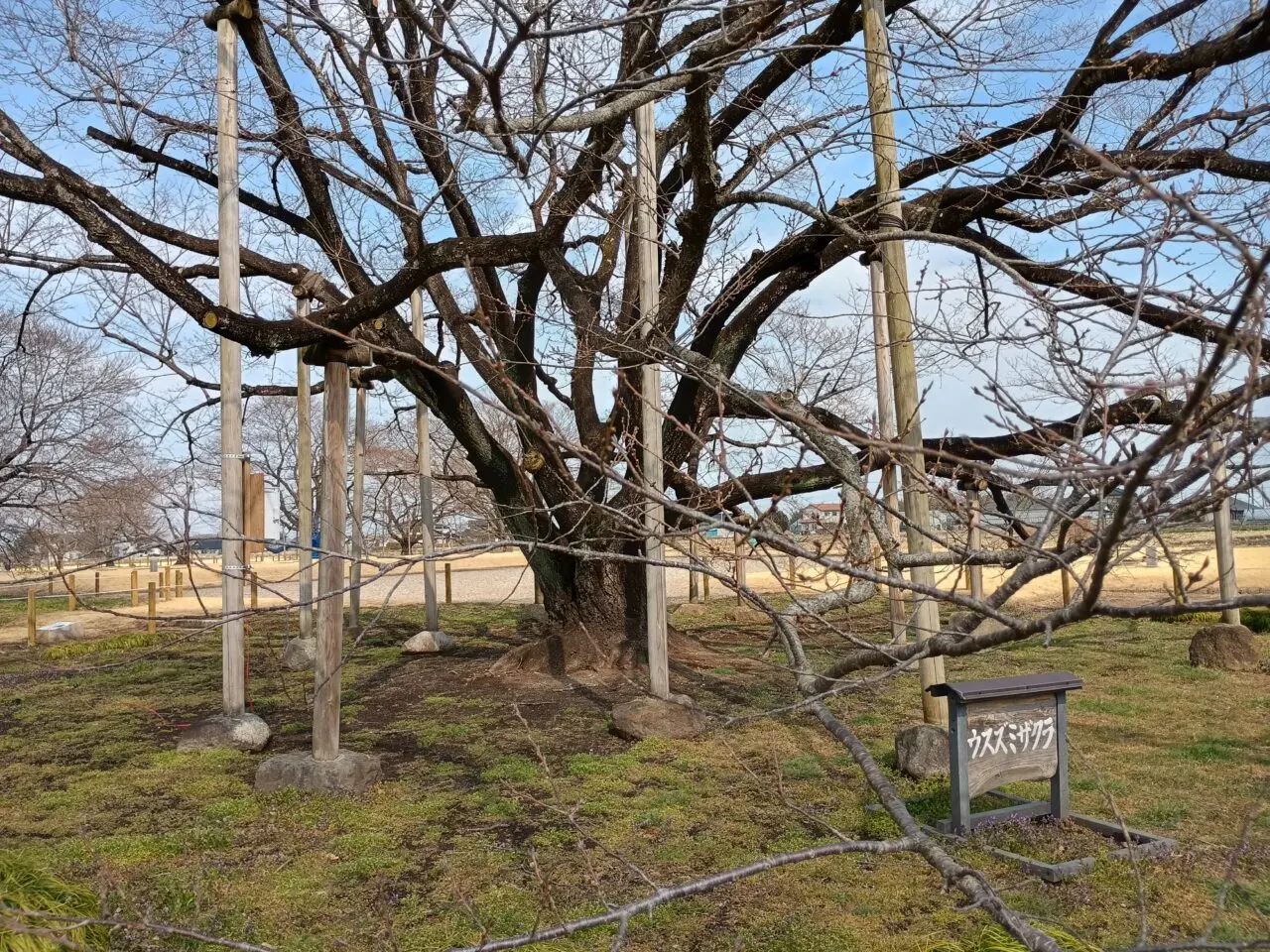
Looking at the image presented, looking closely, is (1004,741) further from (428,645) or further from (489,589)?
(489,589)

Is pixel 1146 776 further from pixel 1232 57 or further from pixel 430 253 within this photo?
pixel 430 253

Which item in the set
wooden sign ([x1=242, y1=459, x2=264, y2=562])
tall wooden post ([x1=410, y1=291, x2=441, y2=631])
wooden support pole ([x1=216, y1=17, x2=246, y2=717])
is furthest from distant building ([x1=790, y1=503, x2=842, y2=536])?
tall wooden post ([x1=410, y1=291, x2=441, y2=631])

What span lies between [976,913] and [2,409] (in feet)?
80.6

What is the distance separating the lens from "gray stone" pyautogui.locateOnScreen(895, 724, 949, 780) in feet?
21.9

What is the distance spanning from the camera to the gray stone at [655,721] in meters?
8.10

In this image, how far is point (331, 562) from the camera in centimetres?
637

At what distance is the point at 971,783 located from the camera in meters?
5.49

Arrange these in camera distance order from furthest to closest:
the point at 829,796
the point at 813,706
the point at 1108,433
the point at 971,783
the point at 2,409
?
the point at 2,409 → the point at 829,796 → the point at 971,783 → the point at 813,706 → the point at 1108,433

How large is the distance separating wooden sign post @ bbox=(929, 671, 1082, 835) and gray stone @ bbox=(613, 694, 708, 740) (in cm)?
279

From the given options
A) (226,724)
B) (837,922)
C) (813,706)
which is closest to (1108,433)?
(813,706)

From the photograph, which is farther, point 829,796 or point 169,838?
point 829,796

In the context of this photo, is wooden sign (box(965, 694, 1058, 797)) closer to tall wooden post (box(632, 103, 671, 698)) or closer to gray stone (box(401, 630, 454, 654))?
tall wooden post (box(632, 103, 671, 698))

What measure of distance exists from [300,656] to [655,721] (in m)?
6.26

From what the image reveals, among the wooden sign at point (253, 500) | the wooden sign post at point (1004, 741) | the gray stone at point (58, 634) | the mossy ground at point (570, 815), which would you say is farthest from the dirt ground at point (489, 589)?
the wooden sign post at point (1004, 741)
